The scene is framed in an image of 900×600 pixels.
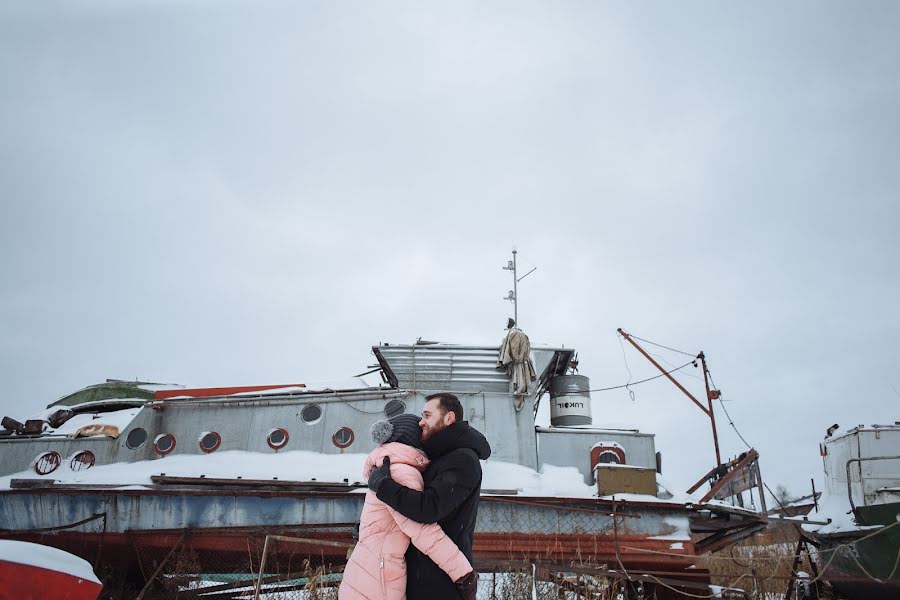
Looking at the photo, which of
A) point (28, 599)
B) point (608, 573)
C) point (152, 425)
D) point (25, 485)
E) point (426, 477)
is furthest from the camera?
point (152, 425)

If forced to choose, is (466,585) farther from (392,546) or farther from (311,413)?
(311,413)

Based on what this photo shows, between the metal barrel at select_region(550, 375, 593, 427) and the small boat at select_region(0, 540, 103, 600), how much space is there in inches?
472

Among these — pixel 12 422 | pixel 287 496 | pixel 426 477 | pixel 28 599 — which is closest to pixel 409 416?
pixel 426 477

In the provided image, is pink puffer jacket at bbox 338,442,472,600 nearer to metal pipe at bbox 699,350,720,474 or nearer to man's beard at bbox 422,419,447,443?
man's beard at bbox 422,419,447,443

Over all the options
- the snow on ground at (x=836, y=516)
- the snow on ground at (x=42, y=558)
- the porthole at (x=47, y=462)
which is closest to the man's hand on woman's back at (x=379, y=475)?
the snow on ground at (x=42, y=558)

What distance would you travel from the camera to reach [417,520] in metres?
3.05

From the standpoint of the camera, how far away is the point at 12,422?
13789mm

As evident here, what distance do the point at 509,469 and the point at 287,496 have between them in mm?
4261

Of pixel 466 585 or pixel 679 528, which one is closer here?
pixel 466 585

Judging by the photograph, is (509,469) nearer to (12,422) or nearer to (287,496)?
(287,496)

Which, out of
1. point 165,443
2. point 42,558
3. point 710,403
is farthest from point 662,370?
point 42,558

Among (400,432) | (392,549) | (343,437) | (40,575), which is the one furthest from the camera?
(343,437)

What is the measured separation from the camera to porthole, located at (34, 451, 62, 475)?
13.0m

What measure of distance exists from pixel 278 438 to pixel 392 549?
34.8 feet
